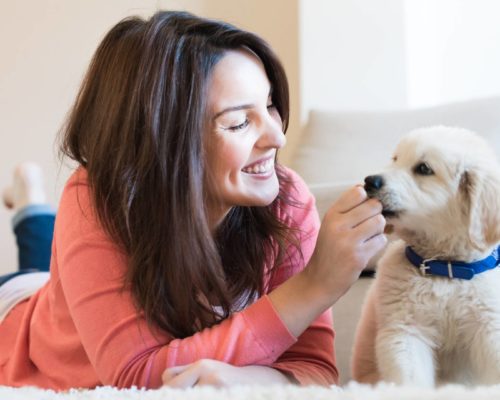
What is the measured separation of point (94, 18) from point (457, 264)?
7.57 ft

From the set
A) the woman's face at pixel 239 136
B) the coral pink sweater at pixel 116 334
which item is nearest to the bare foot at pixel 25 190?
the coral pink sweater at pixel 116 334

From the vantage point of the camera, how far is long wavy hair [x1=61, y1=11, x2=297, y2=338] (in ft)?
3.12

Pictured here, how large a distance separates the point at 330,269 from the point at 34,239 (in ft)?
4.29

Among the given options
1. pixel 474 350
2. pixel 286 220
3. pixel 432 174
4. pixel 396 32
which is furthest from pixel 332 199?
pixel 396 32

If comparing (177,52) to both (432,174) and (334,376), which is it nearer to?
(432,174)

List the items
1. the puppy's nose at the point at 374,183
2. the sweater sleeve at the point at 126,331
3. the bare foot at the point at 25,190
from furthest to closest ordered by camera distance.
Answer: the bare foot at the point at 25,190 → the puppy's nose at the point at 374,183 → the sweater sleeve at the point at 126,331

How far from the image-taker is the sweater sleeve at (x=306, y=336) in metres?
1.01

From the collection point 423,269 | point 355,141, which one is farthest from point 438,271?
point 355,141

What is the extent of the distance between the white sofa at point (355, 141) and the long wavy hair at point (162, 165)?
2.03 ft

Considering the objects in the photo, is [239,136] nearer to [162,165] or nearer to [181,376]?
[162,165]

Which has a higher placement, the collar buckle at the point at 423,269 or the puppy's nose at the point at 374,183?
the puppy's nose at the point at 374,183

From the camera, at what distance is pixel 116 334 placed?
2.93 ft

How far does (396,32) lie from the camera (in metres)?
2.70

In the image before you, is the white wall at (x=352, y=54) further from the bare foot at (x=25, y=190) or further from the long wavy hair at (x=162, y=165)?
the long wavy hair at (x=162, y=165)
